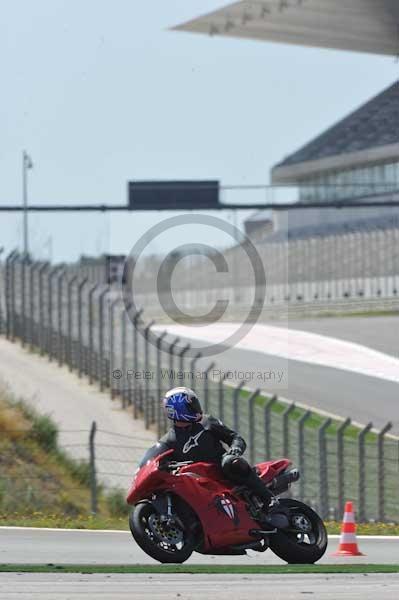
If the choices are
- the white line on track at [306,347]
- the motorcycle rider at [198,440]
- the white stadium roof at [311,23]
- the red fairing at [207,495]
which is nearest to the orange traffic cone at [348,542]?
the red fairing at [207,495]

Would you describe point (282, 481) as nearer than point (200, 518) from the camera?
No

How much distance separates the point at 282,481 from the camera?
11859mm

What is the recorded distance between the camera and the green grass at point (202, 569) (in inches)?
411

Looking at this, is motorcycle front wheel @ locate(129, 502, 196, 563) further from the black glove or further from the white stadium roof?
the white stadium roof

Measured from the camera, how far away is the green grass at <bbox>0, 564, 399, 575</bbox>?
34.3 feet

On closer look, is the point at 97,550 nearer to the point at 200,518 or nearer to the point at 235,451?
the point at 200,518

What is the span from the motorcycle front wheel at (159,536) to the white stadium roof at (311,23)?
844 inches

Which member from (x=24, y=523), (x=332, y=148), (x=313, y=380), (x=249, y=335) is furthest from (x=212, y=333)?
(x=24, y=523)

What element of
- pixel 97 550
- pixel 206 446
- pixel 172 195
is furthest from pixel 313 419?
pixel 172 195

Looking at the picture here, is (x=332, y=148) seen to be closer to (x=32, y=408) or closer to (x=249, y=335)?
(x=249, y=335)

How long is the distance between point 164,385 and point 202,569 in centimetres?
1571
